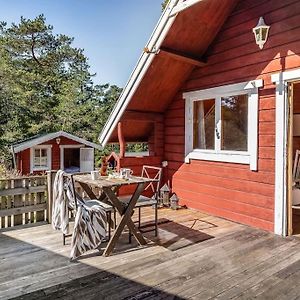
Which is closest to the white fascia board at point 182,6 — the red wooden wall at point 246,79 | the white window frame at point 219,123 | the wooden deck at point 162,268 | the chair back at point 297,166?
the red wooden wall at point 246,79

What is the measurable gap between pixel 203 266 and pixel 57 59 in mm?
18090

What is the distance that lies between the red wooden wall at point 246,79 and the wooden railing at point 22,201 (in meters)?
2.47

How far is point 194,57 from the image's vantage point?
473 centimetres

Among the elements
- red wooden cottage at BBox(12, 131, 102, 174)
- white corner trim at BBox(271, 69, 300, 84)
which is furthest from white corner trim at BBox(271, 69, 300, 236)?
red wooden cottage at BBox(12, 131, 102, 174)

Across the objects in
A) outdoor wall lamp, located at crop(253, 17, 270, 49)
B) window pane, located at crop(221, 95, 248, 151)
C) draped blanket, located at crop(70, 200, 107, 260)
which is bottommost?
draped blanket, located at crop(70, 200, 107, 260)

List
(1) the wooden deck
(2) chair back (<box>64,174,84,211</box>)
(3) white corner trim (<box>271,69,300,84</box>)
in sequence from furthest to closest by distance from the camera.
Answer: (3) white corner trim (<box>271,69,300,84</box>)
(2) chair back (<box>64,174,84,211</box>)
(1) the wooden deck

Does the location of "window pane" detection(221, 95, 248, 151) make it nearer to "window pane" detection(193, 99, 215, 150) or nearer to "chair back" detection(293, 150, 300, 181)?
"window pane" detection(193, 99, 215, 150)

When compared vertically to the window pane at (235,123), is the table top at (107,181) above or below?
below

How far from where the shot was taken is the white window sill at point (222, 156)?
14.0ft

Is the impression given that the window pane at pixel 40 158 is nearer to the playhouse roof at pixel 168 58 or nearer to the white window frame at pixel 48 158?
the white window frame at pixel 48 158

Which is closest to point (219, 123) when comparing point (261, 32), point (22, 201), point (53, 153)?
point (261, 32)

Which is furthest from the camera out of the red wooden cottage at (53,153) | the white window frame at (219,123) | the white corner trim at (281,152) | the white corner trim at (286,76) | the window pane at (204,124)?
the red wooden cottage at (53,153)

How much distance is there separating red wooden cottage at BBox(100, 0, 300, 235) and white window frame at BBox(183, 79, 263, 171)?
1 centimetres

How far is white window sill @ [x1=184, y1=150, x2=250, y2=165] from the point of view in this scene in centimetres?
428
